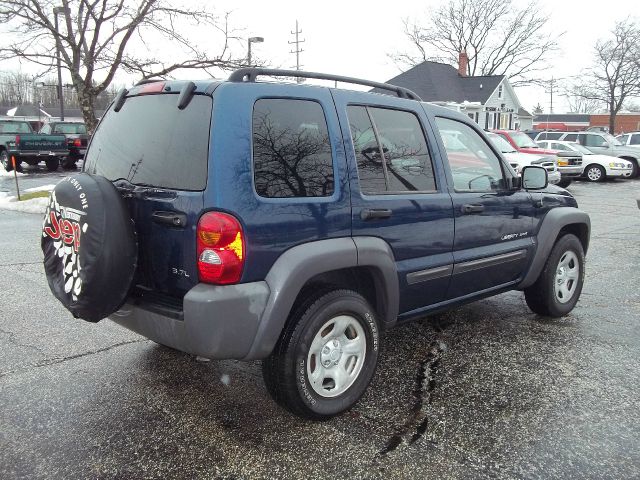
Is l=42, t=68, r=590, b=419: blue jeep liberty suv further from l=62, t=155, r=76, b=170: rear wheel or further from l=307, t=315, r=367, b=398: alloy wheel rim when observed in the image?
l=62, t=155, r=76, b=170: rear wheel

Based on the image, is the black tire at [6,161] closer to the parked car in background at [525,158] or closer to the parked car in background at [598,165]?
the parked car in background at [525,158]

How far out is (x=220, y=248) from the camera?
8.36ft

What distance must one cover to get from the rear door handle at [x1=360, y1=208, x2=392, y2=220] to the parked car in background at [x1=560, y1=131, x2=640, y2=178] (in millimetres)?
21187

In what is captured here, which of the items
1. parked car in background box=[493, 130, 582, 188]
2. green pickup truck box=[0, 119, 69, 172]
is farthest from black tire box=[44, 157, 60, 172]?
parked car in background box=[493, 130, 582, 188]

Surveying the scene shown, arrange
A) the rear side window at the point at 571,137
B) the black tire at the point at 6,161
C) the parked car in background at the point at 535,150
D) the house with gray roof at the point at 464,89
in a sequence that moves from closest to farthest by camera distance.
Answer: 1. the parked car in background at the point at 535,150
2. the black tire at the point at 6,161
3. the rear side window at the point at 571,137
4. the house with gray roof at the point at 464,89

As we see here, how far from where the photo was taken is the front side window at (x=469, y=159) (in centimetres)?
373

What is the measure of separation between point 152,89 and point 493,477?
8.76ft

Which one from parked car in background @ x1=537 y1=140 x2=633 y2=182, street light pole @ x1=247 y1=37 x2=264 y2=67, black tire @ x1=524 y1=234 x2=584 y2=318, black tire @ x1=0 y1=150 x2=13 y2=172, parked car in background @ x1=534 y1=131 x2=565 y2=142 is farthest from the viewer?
parked car in background @ x1=534 y1=131 x2=565 y2=142

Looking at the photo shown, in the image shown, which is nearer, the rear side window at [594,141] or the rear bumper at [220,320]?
the rear bumper at [220,320]

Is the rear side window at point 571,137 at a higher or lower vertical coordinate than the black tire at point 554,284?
higher

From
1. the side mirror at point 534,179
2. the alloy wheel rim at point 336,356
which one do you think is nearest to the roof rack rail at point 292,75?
the side mirror at point 534,179

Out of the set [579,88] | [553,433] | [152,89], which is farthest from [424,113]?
[579,88]

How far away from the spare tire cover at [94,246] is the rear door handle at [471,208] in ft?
6.90

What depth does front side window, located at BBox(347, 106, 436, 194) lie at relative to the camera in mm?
3150
